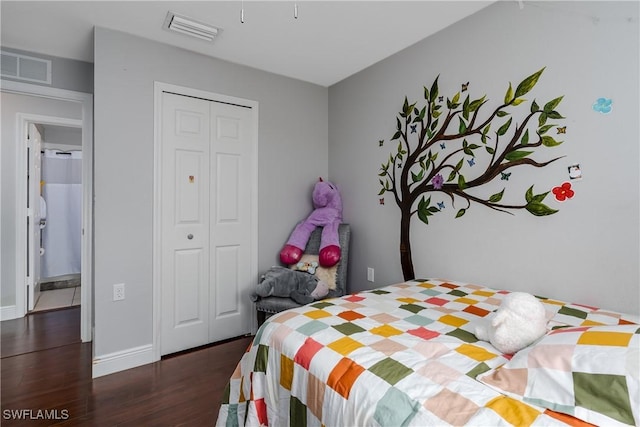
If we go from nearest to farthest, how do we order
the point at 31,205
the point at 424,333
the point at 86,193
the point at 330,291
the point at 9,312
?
1. the point at 424,333
2. the point at 86,193
3. the point at 330,291
4. the point at 9,312
5. the point at 31,205

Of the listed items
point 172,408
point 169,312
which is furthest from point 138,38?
point 172,408

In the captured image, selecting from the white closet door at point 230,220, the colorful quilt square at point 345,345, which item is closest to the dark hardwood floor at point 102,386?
the white closet door at point 230,220

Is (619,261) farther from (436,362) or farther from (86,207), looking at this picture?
(86,207)

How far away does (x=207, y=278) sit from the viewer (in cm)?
272

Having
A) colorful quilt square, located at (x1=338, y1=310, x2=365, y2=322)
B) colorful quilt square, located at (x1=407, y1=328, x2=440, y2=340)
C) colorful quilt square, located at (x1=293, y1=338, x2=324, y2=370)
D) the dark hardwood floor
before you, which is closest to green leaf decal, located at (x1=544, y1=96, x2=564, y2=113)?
colorful quilt square, located at (x1=407, y1=328, x2=440, y2=340)

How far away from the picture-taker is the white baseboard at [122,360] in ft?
7.27

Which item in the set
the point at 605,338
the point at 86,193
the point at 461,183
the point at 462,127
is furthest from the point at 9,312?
the point at 605,338

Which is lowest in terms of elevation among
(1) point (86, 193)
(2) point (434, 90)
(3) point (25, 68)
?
(1) point (86, 193)

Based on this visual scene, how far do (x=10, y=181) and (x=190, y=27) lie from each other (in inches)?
102

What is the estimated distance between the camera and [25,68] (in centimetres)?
248

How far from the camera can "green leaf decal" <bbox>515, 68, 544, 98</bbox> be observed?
5.88 feet

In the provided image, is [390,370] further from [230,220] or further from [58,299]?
[58,299]

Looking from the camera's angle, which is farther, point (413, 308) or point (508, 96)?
point (508, 96)

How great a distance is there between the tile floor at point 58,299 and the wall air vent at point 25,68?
2.44 m
